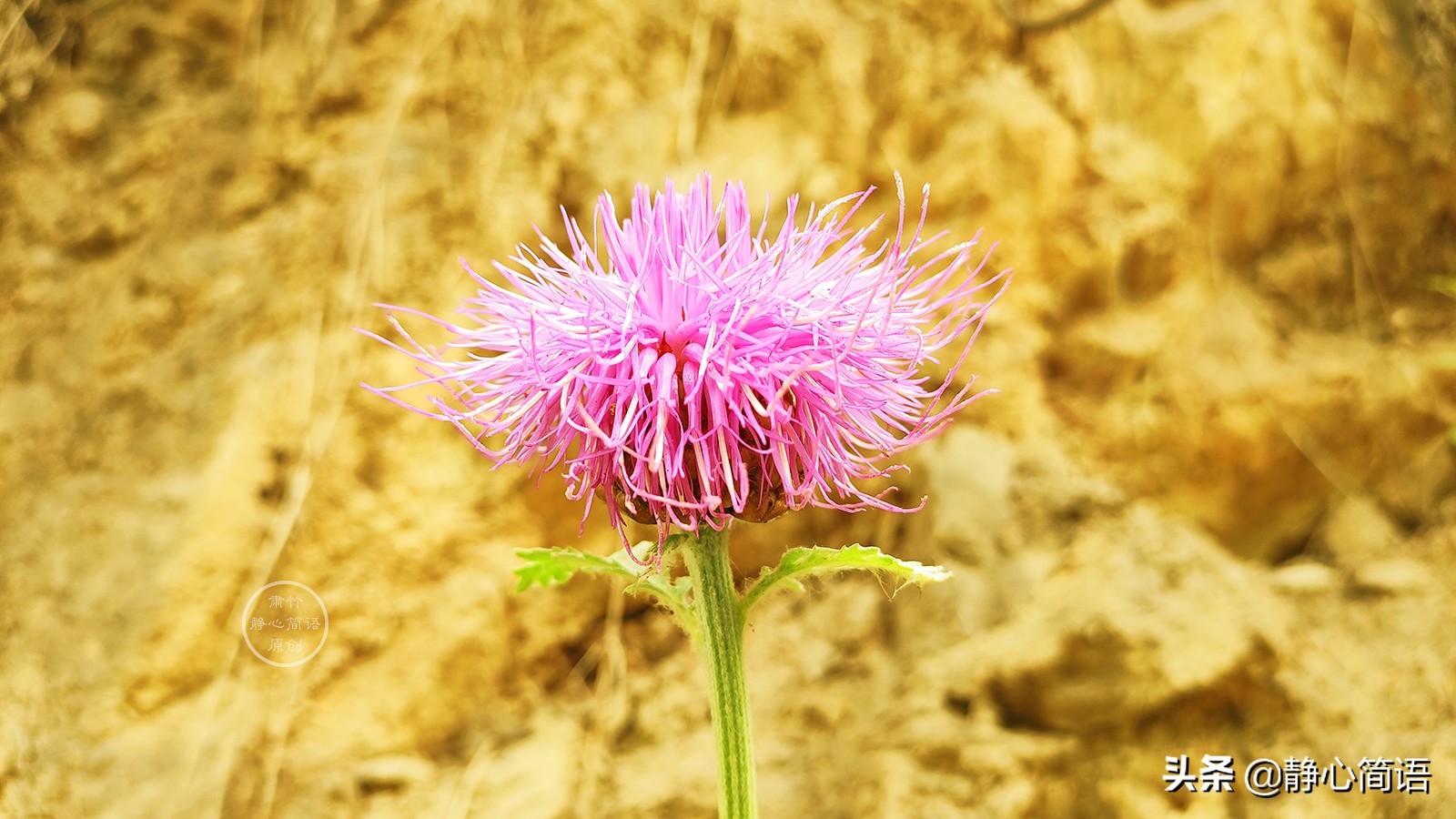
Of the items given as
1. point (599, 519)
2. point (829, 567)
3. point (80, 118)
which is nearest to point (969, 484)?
point (599, 519)

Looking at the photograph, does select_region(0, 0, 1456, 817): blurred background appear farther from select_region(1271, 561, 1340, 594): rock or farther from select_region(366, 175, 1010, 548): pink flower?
select_region(366, 175, 1010, 548): pink flower

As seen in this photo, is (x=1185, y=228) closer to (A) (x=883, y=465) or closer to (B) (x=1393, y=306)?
(B) (x=1393, y=306)

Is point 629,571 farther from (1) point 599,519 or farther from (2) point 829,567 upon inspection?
(1) point 599,519

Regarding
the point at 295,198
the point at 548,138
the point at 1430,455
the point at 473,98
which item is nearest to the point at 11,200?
the point at 295,198

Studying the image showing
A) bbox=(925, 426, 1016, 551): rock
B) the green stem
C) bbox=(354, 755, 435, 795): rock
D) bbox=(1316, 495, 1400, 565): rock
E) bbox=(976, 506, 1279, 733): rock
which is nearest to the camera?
the green stem

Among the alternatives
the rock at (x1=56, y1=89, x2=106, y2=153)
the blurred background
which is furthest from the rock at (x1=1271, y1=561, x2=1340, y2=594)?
the rock at (x1=56, y1=89, x2=106, y2=153)

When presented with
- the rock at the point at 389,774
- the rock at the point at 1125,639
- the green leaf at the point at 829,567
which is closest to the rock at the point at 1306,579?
the rock at the point at 1125,639

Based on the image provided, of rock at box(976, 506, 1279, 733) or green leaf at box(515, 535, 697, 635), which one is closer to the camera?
green leaf at box(515, 535, 697, 635)
